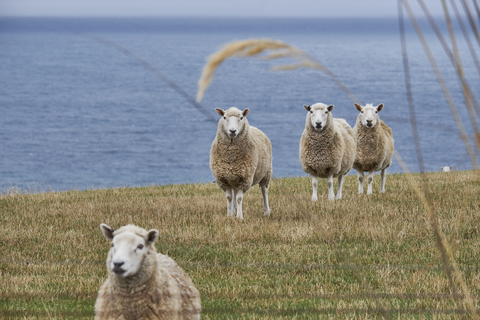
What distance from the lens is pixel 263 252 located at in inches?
297

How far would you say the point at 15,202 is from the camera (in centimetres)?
1209

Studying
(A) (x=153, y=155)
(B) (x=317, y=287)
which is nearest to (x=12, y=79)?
(A) (x=153, y=155)

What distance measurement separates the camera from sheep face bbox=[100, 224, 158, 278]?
3340mm

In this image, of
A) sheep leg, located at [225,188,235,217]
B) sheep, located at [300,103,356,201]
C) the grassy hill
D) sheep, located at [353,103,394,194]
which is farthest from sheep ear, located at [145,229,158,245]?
sheep, located at [353,103,394,194]

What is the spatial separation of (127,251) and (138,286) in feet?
1.30

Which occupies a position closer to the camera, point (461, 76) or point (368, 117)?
point (461, 76)

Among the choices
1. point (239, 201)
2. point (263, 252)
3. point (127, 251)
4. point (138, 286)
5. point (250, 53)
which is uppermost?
point (250, 53)

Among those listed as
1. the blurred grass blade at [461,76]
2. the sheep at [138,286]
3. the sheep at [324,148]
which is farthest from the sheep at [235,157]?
the blurred grass blade at [461,76]

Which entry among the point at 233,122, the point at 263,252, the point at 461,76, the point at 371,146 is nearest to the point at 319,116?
the point at 371,146

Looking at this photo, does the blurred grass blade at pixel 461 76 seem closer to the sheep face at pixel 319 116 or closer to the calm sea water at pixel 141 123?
the calm sea water at pixel 141 123

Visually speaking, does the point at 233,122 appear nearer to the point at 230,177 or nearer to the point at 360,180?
the point at 230,177

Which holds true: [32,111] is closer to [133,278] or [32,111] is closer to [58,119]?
[58,119]

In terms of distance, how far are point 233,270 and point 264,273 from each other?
347 mm

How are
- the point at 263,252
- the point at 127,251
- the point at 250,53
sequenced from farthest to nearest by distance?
the point at 263,252, the point at 127,251, the point at 250,53
